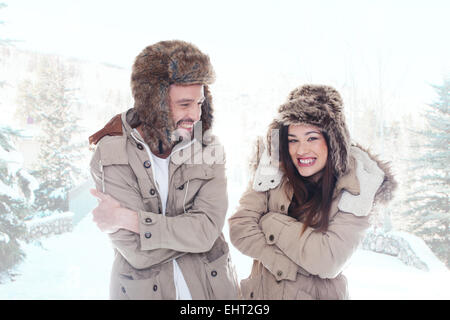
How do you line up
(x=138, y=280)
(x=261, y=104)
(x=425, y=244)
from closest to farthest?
(x=138, y=280)
(x=425, y=244)
(x=261, y=104)

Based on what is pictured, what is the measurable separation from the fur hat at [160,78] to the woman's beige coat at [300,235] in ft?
1.67

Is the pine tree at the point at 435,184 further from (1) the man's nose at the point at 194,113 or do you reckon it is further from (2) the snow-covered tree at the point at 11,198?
(2) the snow-covered tree at the point at 11,198

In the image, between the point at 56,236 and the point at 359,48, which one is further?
the point at 359,48

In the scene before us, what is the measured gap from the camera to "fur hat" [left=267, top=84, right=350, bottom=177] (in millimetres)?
1610

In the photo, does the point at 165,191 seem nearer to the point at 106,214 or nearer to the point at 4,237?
the point at 106,214

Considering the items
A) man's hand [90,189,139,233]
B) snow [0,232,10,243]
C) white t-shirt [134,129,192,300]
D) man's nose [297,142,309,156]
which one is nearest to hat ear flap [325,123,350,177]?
man's nose [297,142,309,156]

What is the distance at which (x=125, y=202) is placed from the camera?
4.59 ft

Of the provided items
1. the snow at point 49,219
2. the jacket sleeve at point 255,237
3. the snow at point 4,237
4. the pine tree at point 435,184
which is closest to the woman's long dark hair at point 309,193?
the jacket sleeve at point 255,237

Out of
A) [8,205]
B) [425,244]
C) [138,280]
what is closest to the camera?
[138,280]

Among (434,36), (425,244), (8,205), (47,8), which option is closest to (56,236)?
(8,205)

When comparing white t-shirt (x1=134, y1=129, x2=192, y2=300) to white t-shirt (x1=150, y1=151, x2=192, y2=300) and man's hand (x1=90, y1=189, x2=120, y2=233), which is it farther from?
man's hand (x1=90, y1=189, x2=120, y2=233)

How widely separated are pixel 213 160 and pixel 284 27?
6.45m

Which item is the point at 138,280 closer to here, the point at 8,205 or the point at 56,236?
the point at 8,205

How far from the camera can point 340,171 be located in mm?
1611
